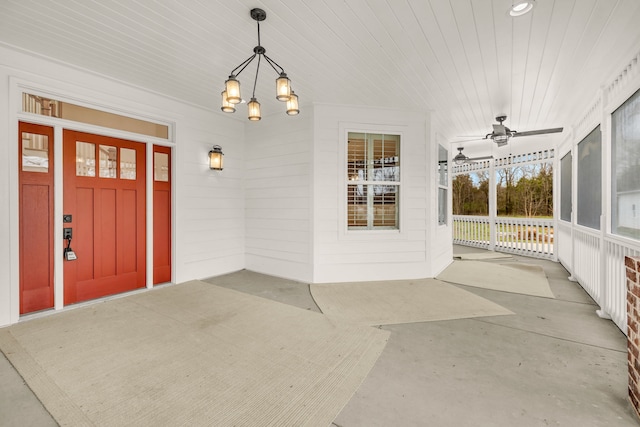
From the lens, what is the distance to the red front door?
10.7ft

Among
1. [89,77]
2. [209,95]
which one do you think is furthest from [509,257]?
[89,77]

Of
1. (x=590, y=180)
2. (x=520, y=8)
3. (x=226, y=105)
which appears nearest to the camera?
(x=520, y=8)

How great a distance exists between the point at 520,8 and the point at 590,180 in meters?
2.81

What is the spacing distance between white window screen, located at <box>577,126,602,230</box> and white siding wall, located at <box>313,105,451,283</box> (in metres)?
1.96

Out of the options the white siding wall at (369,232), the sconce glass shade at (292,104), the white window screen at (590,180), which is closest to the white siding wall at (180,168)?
the white siding wall at (369,232)

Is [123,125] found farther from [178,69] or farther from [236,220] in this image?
[236,220]

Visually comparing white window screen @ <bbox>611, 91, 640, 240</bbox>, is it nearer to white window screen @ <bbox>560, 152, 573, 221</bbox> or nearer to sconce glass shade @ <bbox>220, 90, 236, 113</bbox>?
white window screen @ <bbox>560, 152, 573, 221</bbox>

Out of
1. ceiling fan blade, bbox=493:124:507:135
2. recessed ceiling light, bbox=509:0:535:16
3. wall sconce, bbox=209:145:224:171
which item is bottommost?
wall sconce, bbox=209:145:224:171

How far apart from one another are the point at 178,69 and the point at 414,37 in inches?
100

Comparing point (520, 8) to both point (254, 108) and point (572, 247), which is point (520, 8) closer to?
point (254, 108)

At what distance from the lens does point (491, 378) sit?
193 centimetres

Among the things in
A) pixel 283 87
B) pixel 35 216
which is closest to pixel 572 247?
pixel 283 87

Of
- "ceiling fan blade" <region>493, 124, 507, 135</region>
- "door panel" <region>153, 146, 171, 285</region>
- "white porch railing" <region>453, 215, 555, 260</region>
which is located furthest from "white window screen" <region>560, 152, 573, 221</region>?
"door panel" <region>153, 146, 171, 285</region>

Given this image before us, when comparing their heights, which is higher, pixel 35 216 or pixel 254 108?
pixel 254 108
